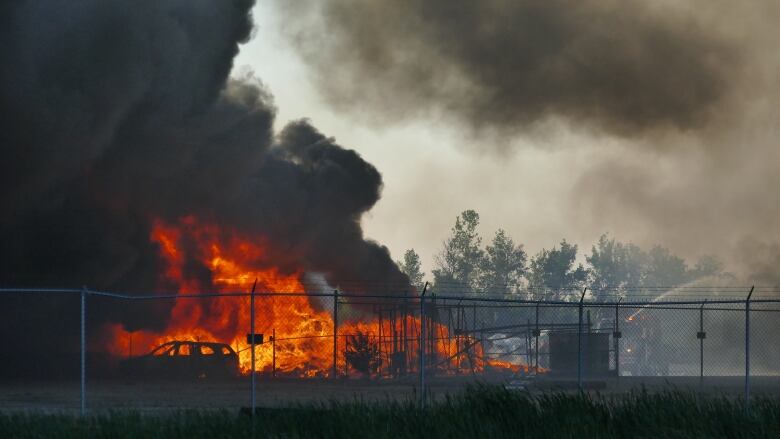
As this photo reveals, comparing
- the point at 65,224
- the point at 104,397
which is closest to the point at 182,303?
the point at 65,224

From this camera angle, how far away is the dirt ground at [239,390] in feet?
73.4

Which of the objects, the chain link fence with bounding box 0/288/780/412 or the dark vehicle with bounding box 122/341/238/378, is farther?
the dark vehicle with bounding box 122/341/238/378

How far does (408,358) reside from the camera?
3459 centimetres

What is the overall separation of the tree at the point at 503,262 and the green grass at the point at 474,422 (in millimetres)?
73699

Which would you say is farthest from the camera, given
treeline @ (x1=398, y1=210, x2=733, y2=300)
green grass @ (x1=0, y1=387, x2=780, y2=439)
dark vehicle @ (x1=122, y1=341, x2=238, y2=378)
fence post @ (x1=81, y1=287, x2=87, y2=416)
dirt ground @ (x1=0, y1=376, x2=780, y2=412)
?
treeline @ (x1=398, y1=210, x2=733, y2=300)

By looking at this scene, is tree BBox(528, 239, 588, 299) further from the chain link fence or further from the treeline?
the chain link fence

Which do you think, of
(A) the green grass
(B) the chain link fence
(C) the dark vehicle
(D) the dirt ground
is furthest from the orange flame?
(A) the green grass

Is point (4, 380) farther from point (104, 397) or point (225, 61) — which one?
point (225, 61)

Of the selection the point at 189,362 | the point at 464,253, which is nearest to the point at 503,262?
the point at 464,253

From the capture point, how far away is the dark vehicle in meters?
32.3

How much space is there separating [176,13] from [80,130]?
6221 millimetres

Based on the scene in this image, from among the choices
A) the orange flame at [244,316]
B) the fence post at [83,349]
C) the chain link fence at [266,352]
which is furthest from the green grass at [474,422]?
the orange flame at [244,316]

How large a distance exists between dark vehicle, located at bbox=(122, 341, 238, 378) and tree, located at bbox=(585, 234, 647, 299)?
199 ft

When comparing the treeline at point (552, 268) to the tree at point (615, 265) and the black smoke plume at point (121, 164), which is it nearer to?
the tree at point (615, 265)
